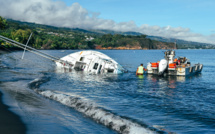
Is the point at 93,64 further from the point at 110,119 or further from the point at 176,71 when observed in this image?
the point at 110,119

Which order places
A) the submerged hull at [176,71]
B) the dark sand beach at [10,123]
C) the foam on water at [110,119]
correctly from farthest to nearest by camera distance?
1. the submerged hull at [176,71]
2. the foam on water at [110,119]
3. the dark sand beach at [10,123]

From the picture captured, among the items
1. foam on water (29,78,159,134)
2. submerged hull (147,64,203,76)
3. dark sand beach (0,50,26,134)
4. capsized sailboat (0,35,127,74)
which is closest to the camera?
dark sand beach (0,50,26,134)

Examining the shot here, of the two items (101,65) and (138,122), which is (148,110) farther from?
(101,65)

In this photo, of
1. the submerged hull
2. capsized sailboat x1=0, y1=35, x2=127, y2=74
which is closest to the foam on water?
capsized sailboat x1=0, y1=35, x2=127, y2=74

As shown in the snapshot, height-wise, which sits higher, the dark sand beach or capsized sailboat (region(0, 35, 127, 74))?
capsized sailboat (region(0, 35, 127, 74))

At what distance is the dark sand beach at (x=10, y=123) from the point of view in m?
7.58

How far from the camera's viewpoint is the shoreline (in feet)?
24.9

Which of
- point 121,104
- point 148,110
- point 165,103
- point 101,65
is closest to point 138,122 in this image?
point 148,110

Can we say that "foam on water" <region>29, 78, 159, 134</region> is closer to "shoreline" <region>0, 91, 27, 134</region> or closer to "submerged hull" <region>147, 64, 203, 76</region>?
"shoreline" <region>0, 91, 27, 134</region>

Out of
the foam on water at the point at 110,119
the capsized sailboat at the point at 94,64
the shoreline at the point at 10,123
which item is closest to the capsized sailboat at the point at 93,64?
the capsized sailboat at the point at 94,64

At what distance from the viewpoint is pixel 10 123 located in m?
8.38

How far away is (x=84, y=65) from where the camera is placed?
36.8 metres

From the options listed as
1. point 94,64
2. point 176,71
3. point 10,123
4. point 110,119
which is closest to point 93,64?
point 94,64

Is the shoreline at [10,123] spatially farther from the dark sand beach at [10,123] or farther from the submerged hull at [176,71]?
the submerged hull at [176,71]
